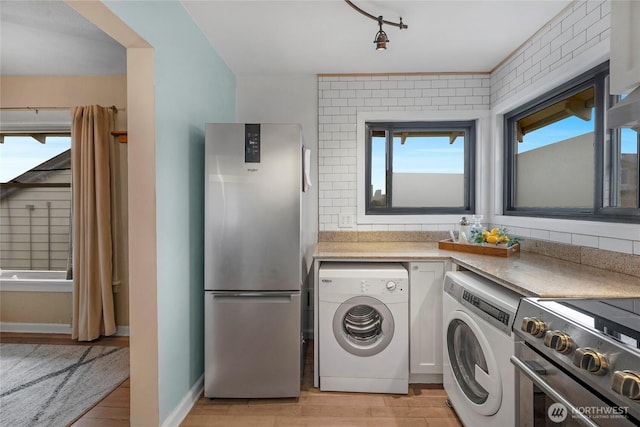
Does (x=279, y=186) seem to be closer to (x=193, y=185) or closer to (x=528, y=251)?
(x=193, y=185)

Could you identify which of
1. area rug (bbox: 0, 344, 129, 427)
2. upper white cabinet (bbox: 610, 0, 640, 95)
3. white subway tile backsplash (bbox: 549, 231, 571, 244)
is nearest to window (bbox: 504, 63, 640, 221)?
white subway tile backsplash (bbox: 549, 231, 571, 244)

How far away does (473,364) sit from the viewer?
164cm

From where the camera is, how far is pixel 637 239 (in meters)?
1.48

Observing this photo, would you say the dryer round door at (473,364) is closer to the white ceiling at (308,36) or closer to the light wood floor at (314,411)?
the light wood floor at (314,411)

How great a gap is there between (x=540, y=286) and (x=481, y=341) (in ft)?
1.22

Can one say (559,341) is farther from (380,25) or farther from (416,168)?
(416,168)

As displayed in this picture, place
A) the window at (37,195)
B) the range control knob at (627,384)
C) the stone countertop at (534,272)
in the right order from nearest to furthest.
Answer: the range control knob at (627,384) < the stone countertop at (534,272) < the window at (37,195)

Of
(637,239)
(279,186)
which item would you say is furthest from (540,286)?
(279,186)

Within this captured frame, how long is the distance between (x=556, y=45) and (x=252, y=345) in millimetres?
2730

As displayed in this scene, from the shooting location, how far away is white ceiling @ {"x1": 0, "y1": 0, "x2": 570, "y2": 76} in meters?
1.88

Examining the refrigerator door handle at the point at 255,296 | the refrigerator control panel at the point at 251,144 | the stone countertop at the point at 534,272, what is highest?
the refrigerator control panel at the point at 251,144

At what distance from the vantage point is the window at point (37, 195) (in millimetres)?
3125

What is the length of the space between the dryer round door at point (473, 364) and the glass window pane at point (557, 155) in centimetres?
111

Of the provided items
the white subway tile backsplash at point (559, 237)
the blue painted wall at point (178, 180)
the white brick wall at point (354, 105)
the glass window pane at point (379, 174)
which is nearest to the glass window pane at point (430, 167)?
the glass window pane at point (379, 174)
